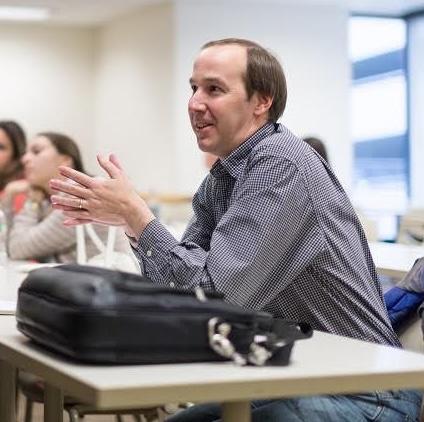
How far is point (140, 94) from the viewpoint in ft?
32.6

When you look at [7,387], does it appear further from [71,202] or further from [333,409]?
[333,409]

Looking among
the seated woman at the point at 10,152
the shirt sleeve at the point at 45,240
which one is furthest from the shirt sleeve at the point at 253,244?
the seated woman at the point at 10,152

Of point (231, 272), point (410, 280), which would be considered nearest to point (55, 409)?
point (231, 272)

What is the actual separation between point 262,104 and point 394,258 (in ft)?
4.45

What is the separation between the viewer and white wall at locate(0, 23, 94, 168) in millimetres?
10531

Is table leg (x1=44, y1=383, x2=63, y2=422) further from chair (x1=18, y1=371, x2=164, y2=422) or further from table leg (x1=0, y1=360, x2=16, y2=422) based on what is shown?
chair (x1=18, y1=371, x2=164, y2=422)

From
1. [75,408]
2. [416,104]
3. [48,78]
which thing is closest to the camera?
[75,408]

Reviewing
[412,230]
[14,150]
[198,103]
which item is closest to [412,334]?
[198,103]

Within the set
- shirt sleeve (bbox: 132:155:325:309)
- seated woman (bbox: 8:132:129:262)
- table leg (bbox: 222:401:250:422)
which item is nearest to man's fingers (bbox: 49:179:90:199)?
shirt sleeve (bbox: 132:155:325:309)

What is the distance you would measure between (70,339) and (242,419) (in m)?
0.28

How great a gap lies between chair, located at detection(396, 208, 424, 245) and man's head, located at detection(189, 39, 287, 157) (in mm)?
2426

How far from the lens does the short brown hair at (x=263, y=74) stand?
2250 millimetres

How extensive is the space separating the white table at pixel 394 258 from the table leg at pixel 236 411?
1.61 m

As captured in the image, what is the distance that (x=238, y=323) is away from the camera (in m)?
1.48
